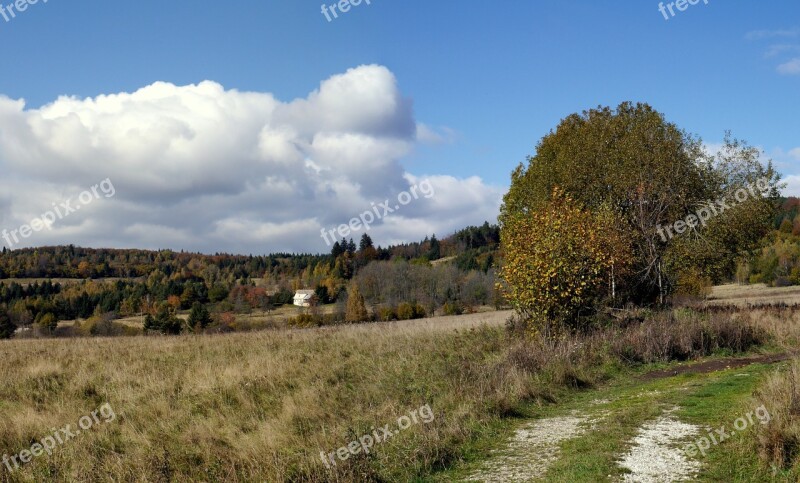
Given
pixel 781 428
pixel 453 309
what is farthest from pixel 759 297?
pixel 781 428

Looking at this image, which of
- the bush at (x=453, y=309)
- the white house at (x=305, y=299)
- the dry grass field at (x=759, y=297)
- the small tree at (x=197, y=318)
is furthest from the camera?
the white house at (x=305, y=299)

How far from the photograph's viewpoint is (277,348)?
2180 cm

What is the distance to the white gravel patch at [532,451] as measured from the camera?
817 cm

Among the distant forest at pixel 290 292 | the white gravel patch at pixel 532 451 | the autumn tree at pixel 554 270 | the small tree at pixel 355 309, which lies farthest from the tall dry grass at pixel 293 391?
the distant forest at pixel 290 292

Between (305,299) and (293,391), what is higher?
(305,299)

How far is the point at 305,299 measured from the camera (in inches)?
5212

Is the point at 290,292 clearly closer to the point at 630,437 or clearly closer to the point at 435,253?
the point at 435,253

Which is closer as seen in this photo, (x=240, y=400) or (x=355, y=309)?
(x=240, y=400)

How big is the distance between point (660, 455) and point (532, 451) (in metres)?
1.83

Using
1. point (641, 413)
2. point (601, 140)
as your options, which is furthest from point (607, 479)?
point (601, 140)

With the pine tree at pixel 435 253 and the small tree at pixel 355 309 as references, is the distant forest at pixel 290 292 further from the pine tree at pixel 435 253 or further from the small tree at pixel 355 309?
the pine tree at pixel 435 253

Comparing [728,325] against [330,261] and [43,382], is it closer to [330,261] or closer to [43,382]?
[43,382]

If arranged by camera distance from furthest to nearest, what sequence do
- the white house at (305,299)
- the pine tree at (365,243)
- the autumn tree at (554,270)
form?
the pine tree at (365,243) < the white house at (305,299) < the autumn tree at (554,270)

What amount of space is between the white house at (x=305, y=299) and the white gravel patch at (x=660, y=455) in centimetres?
11858
